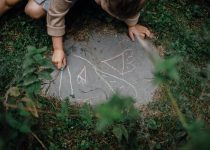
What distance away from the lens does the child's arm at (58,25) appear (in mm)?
3023

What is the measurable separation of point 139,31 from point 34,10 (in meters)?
0.85

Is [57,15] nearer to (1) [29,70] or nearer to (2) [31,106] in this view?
(1) [29,70]

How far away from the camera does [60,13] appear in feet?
10.0

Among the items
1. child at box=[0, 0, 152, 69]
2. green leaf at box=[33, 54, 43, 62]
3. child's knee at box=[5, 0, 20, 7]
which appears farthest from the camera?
child's knee at box=[5, 0, 20, 7]

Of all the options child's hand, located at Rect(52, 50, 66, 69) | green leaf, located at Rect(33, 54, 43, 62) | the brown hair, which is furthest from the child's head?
green leaf, located at Rect(33, 54, 43, 62)

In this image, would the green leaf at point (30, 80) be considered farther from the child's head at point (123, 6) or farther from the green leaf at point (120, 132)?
the child's head at point (123, 6)

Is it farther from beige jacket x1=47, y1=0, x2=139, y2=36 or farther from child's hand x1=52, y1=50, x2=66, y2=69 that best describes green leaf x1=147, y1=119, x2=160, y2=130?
beige jacket x1=47, y1=0, x2=139, y2=36

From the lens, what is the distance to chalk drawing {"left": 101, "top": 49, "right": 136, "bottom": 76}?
10.7 ft

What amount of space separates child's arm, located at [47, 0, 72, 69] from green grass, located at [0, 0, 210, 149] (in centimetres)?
18

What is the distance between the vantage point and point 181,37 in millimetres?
3465

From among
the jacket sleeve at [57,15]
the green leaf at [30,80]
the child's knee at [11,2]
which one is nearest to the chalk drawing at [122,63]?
the jacket sleeve at [57,15]

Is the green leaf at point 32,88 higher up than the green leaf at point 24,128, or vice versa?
the green leaf at point 32,88

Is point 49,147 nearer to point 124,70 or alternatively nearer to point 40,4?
point 124,70

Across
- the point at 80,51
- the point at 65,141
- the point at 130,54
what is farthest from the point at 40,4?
the point at 65,141
